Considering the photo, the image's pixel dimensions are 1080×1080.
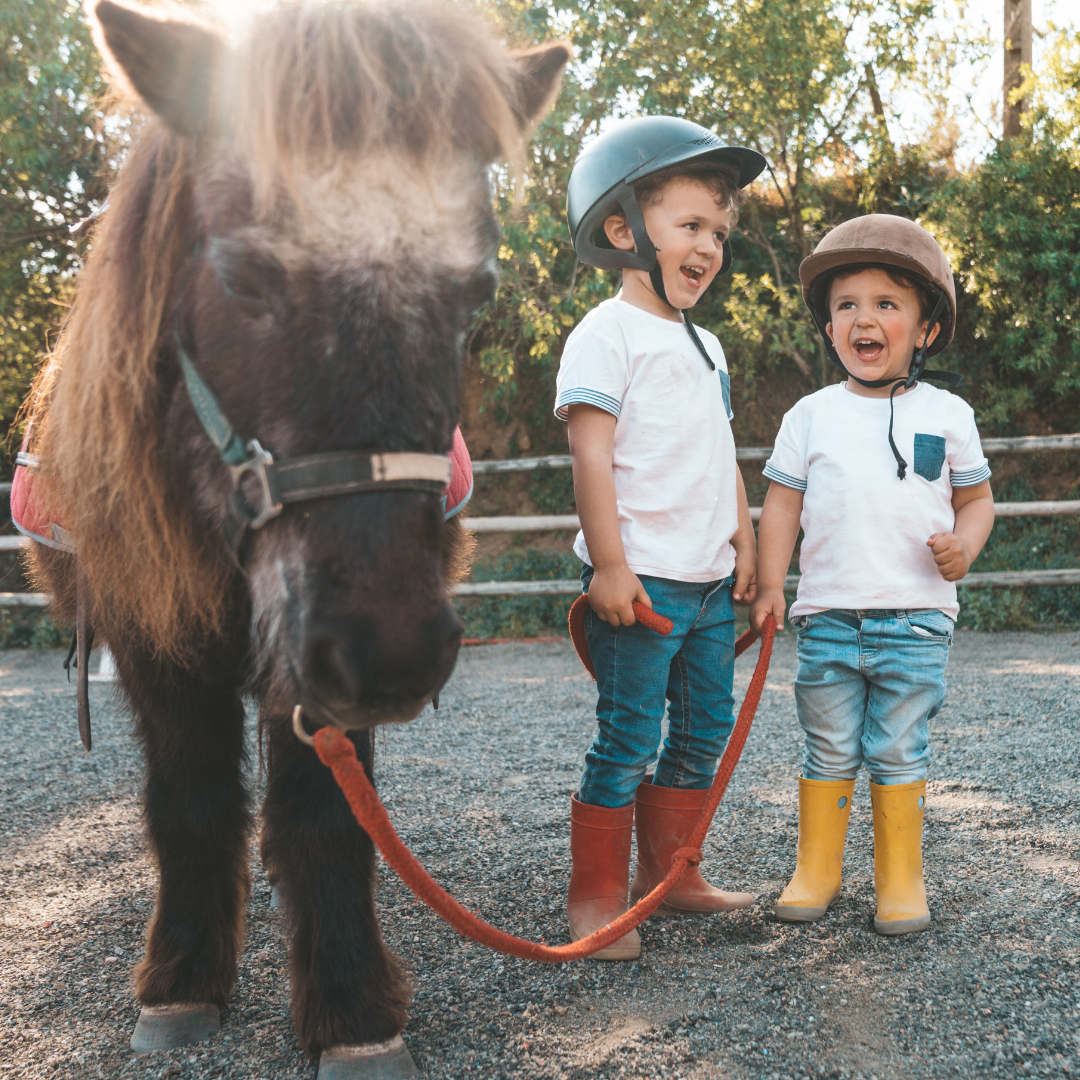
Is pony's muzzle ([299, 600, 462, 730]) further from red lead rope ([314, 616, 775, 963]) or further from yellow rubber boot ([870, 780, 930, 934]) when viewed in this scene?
yellow rubber boot ([870, 780, 930, 934])

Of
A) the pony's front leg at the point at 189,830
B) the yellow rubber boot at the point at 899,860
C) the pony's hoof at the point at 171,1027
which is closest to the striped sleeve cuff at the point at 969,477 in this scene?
the yellow rubber boot at the point at 899,860

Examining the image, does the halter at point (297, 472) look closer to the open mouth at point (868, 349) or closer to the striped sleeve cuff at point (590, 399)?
the striped sleeve cuff at point (590, 399)

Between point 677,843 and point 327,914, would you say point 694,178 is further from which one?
point 327,914

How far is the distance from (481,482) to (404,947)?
945 cm

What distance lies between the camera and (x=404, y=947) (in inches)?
86.6

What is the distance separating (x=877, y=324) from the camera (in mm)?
2352

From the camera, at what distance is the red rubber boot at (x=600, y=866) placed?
85.7 inches

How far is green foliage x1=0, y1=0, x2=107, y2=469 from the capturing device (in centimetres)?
859

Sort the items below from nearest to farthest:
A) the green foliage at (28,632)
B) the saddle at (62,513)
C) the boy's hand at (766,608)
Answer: the saddle at (62,513) → the boy's hand at (766,608) → the green foliage at (28,632)

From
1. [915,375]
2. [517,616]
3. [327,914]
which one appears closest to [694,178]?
[915,375]

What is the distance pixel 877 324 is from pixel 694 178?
630 mm

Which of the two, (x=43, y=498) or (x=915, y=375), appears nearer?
(x=43, y=498)

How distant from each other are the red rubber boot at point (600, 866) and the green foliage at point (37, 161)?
808 cm

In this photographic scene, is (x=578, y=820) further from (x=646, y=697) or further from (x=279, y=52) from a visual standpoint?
(x=279, y=52)
